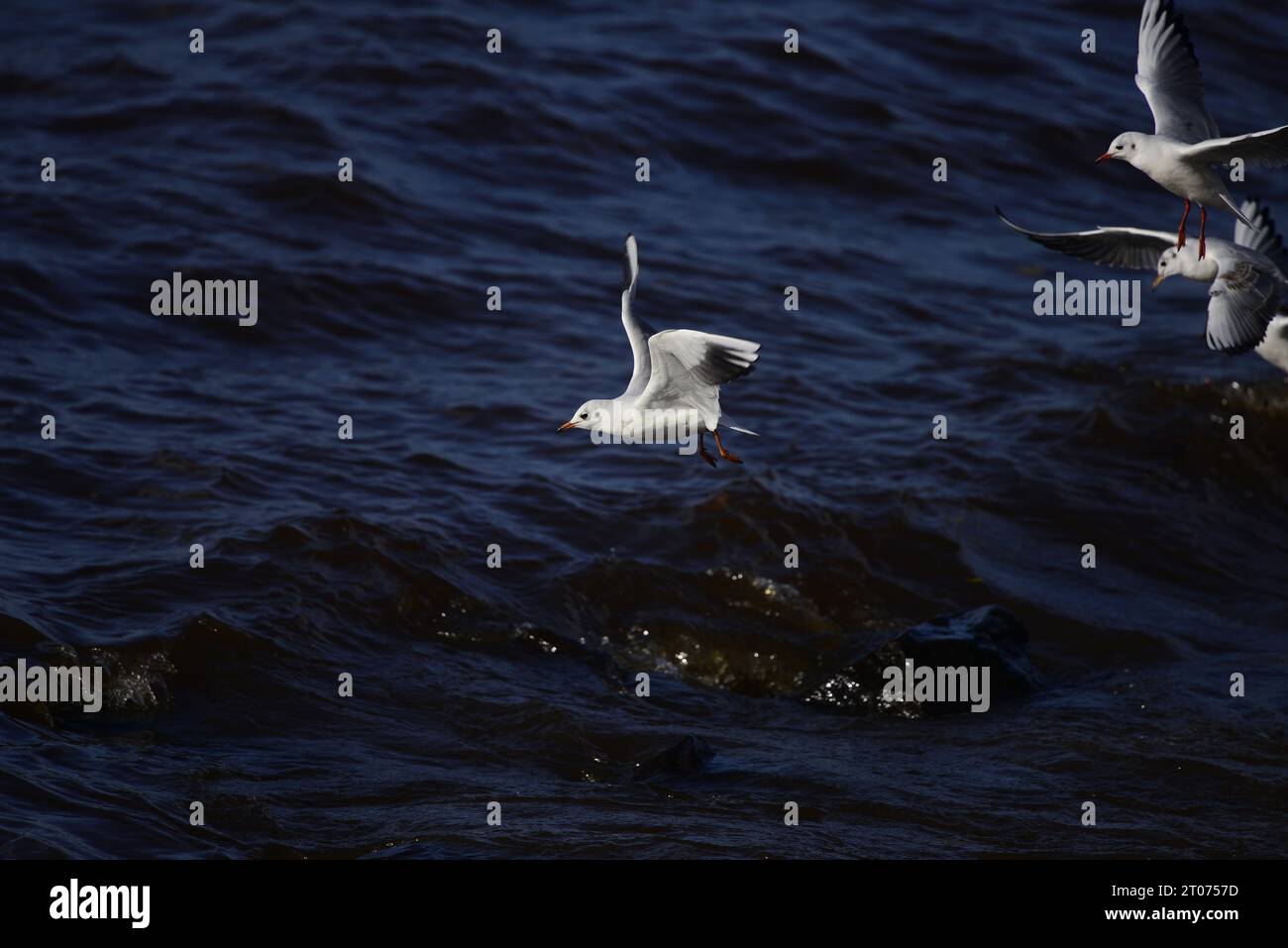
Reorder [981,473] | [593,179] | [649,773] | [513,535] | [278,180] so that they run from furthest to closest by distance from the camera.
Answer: [593,179], [278,180], [981,473], [513,535], [649,773]

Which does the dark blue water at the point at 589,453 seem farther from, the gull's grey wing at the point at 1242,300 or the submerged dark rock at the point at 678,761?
the gull's grey wing at the point at 1242,300

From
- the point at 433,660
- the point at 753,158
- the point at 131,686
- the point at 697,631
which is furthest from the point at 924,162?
the point at 131,686

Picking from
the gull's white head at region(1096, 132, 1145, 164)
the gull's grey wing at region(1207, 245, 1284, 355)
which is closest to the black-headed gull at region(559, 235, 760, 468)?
the gull's white head at region(1096, 132, 1145, 164)

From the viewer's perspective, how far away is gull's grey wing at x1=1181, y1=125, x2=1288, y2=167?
655 cm

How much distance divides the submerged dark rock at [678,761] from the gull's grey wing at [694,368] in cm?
145

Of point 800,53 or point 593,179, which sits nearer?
point 593,179

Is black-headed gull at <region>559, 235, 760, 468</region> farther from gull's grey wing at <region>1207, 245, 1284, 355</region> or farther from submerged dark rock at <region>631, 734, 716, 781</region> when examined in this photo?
gull's grey wing at <region>1207, 245, 1284, 355</region>

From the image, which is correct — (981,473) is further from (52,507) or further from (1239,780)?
(52,507)

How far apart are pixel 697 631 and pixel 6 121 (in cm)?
852

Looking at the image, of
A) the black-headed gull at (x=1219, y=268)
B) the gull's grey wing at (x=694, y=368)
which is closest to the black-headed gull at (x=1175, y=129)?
the black-headed gull at (x=1219, y=268)

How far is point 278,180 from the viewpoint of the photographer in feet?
42.5

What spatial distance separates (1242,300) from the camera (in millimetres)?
7566

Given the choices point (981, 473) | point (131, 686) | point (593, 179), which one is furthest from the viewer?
point (593, 179)

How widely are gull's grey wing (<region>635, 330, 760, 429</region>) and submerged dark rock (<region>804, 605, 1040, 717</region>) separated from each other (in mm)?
1927
